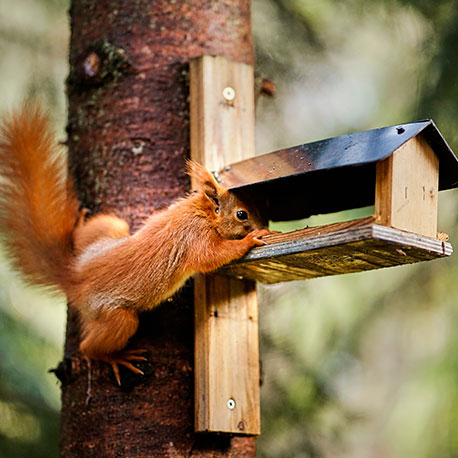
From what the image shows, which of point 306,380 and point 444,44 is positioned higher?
point 444,44

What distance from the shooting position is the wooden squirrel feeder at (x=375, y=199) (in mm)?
2705

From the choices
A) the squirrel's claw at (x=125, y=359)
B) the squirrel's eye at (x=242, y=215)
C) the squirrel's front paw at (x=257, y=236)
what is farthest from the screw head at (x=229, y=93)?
the squirrel's claw at (x=125, y=359)

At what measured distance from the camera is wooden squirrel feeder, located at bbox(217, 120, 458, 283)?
2.71 meters

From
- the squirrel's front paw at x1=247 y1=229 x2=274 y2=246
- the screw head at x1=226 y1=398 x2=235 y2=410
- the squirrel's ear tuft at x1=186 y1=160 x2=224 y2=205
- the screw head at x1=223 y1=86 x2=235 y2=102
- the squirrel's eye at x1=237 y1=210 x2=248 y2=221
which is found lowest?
the screw head at x1=226 y1=398 x2=235 y2=410

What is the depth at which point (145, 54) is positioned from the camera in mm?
3537

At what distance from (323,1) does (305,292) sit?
5.09 ft

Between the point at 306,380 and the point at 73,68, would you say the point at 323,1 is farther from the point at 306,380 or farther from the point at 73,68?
the point at 306,380

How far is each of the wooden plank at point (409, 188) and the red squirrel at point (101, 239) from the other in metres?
0.49

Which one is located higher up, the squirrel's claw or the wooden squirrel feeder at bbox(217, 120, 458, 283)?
the wooden squirrel feeder at bbox(217, 120, 458, 283)

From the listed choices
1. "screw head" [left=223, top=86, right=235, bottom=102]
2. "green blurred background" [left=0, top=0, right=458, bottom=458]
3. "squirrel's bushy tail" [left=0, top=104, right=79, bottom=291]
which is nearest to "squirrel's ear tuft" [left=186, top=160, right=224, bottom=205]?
"screw head" [left=223, top=86, right=235, bottom=102]

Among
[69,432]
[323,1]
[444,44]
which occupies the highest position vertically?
[323,1]

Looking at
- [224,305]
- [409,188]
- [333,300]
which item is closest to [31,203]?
[224,305]

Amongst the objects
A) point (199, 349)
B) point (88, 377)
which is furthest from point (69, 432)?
point (199, 349)

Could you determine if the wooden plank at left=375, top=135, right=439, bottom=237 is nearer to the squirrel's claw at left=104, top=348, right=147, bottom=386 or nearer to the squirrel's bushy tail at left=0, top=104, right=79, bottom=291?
the squirrel's claw at left=104, top=348, right=147, bottom=386
